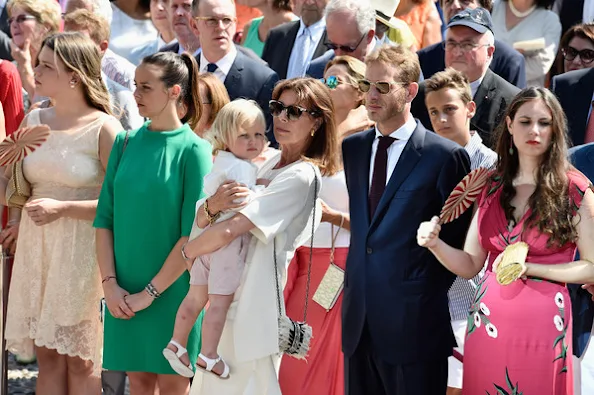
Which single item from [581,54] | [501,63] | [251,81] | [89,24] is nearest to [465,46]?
[501,63]

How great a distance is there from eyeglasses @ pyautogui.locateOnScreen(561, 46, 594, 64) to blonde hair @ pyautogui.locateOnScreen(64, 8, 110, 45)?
3.18 m

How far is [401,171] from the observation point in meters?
5.50

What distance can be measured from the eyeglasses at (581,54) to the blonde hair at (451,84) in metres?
1.35

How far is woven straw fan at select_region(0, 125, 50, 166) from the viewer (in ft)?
21.3

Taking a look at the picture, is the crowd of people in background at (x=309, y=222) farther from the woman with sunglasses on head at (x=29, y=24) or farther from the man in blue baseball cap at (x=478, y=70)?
the woman with sunglasses on head at (x=29, y=24)

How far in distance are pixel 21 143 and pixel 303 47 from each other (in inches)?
107

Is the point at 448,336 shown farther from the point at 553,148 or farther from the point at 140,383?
the point at 140,383

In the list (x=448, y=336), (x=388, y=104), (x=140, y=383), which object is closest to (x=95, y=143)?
(x=140, y=383)

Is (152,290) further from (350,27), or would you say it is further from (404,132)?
(350,27)

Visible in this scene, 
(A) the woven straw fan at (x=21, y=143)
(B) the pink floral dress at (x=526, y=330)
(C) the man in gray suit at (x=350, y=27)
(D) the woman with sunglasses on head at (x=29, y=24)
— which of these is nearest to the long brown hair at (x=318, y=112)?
(B) the pink floral dress at (x=526, y=330)

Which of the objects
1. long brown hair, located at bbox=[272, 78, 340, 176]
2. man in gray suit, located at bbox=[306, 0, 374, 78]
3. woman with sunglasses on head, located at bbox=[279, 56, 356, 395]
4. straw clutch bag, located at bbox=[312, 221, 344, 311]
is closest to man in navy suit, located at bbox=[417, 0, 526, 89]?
man in gray suit, located at bbox=[306, 0, 374, 78]

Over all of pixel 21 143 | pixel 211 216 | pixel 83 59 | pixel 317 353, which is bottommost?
pixel 317 353

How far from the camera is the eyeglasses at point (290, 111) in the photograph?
5.71 meters

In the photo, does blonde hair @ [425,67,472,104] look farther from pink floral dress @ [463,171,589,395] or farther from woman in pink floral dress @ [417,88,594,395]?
pink floral dress @ [463,171,589,395]
